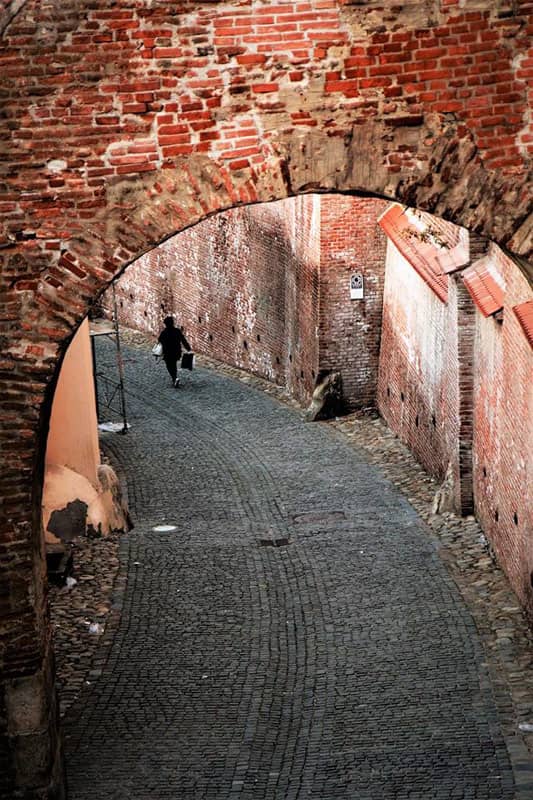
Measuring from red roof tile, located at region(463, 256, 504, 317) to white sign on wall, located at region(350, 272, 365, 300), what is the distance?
5885 mm

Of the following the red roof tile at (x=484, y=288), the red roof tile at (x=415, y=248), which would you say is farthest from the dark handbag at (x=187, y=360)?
the red roof tile at (x=484, y=288)

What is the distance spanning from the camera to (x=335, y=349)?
21.8 m

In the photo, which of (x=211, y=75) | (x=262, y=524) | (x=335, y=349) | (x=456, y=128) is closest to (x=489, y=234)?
(x=456, y=128)

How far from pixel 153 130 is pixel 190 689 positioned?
5.20 m

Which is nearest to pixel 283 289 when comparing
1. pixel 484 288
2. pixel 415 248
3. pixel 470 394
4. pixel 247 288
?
pixel 247 288

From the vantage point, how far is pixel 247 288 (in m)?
25.1

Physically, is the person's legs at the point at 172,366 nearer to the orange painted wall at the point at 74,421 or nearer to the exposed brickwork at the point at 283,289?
the exposed brickwork at the point at 283,289

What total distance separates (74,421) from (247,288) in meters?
9.03

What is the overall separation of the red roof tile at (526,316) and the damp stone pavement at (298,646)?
276cm

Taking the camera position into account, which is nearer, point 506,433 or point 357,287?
point 506,433

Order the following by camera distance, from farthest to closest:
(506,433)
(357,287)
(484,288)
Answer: (357,287), (484,288), (506,433)

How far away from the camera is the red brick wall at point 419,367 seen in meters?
17.1

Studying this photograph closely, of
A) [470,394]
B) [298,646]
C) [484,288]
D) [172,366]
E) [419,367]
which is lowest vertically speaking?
[298,646]

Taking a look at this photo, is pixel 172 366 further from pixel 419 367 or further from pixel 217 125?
pixel 217 125
